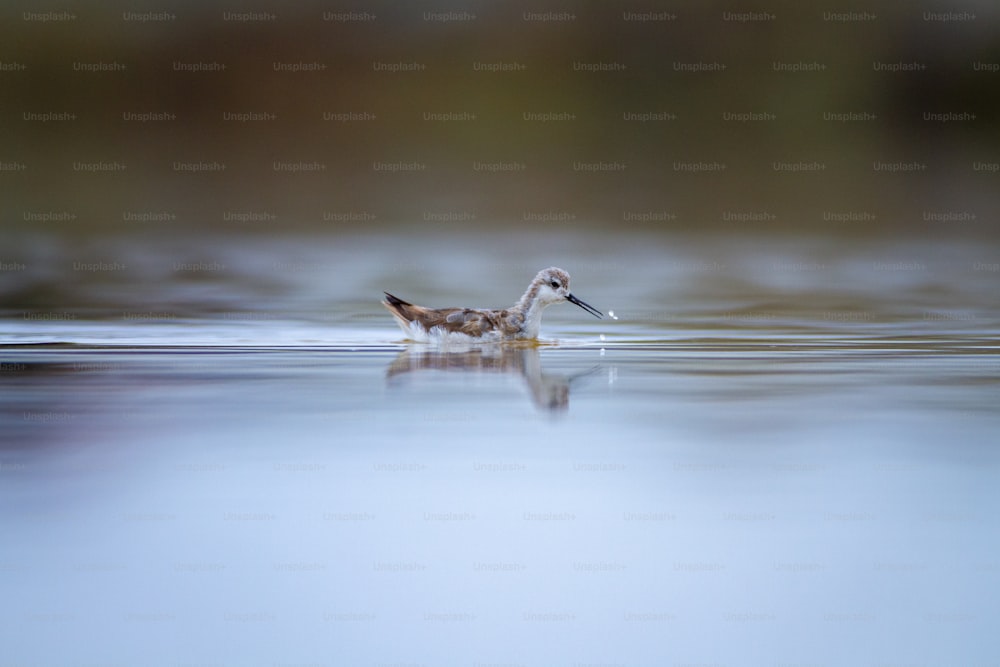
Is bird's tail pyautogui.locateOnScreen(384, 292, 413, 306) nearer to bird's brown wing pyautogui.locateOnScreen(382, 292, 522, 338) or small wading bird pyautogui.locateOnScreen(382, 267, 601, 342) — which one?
small wading bird pyautogui.locateOnScreen(382, 267, 601, 342)

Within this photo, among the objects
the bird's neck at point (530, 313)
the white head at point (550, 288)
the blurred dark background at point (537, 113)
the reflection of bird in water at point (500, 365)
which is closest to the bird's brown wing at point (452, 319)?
the reflection of bird in water at point (500, 365)

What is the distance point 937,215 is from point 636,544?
25.0 meters

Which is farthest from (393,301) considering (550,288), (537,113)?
(537,113)

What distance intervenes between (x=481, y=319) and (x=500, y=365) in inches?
73.0

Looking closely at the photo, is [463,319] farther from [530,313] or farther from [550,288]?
[550,288]

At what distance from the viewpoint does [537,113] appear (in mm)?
37719

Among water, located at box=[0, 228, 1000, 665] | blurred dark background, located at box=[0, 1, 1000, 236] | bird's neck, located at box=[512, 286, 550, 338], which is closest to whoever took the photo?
water, located at box=[0, 228, 1000, 665]

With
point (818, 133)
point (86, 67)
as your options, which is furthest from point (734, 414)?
point (86, 67)

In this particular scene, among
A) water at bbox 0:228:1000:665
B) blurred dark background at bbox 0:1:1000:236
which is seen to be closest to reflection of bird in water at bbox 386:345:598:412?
water at bbox 0:228:1000:665

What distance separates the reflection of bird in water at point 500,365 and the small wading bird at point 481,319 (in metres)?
0.19

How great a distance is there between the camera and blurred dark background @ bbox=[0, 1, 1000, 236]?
119 ft

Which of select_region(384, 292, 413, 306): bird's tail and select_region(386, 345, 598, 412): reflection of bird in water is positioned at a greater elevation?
select_region(384, 292, 413, 306): bird's tail

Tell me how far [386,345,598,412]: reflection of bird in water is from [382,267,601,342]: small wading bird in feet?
0.61

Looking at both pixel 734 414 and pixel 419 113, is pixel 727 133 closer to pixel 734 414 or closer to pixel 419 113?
pixel 419 113
